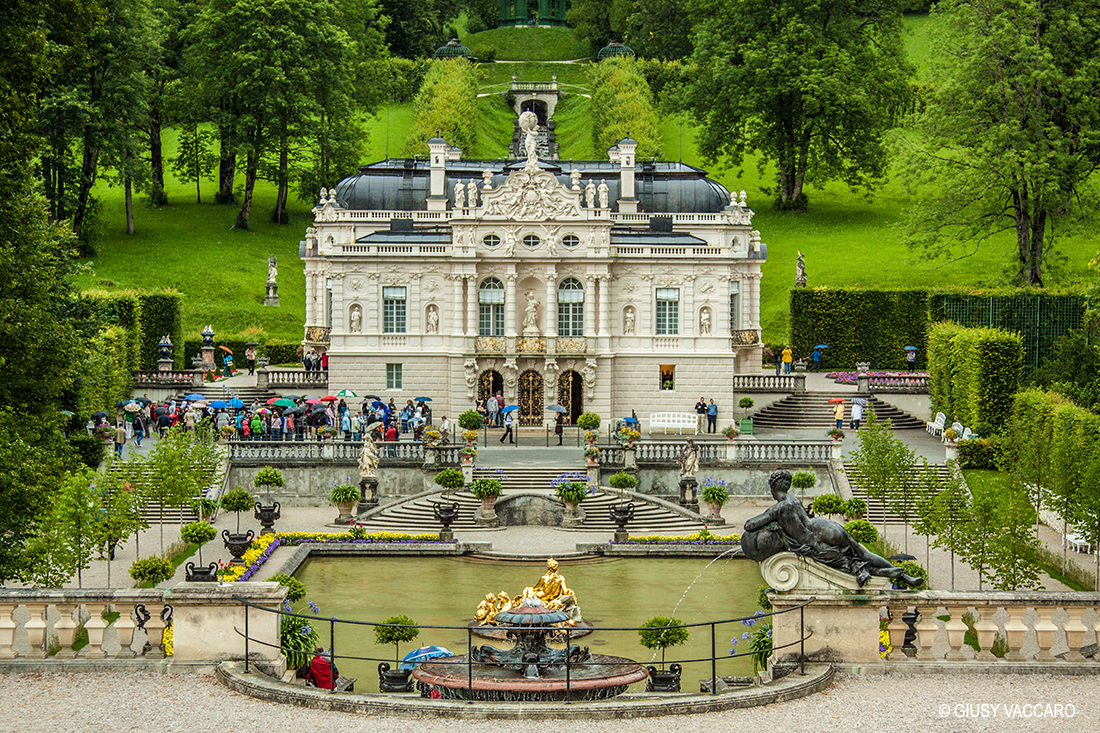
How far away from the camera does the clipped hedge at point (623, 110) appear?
92.4 meters

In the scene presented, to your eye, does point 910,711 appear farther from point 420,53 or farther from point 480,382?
point 420,53

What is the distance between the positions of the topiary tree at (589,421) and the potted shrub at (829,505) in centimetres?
1322

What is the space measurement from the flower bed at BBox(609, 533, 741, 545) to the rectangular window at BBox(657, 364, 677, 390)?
17412mm

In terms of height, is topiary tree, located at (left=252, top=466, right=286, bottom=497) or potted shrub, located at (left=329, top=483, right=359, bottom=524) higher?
topiary tree, located at (left=252, top=466, right=286, bottom=497)

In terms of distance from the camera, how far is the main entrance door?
189 ft

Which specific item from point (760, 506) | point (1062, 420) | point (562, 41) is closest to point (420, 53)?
point (562, 41)

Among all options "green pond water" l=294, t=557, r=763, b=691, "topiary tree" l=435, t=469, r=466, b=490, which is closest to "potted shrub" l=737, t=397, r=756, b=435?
"topiary tree" l=435, t=469, r=466, b=490

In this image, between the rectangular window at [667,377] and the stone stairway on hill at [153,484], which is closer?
the stone stairway on hill at [153,484]

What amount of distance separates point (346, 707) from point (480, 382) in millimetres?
39812

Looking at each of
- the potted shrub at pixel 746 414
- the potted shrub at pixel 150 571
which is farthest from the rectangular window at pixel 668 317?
the potted shrub at pixel 150 571

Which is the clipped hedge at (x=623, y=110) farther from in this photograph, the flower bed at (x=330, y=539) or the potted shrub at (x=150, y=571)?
the potted shrub at (x=150, y=571)

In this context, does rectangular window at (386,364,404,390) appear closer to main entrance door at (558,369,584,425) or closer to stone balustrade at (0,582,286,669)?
main entrance door at (558,369,584,425)

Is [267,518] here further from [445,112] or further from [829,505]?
[445,112]

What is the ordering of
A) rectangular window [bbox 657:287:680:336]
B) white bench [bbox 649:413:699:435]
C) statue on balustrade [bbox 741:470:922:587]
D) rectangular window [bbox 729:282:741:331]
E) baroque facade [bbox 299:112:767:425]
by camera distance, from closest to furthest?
statue on balustrade [bbox 741:470:922:587], white bench [bbox 649:413:699:435], baroque facade [bbox 299:112:767:425], rectangular window [bbox 657:287:680:336], rectangular window [bbox 729:282:741:331]
